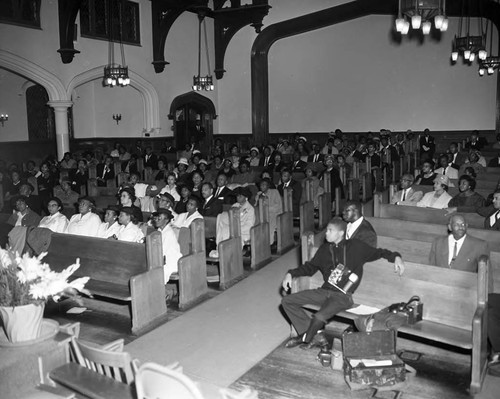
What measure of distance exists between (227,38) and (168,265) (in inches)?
515

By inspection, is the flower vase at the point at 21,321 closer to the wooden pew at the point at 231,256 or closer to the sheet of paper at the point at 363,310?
the sheet of paper at the point at 363,310

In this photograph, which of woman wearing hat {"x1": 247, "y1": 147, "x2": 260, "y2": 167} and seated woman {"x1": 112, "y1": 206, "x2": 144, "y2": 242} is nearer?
seated woman {"x1": 112, "y1": 206, "x2": 144, "y2": 242}

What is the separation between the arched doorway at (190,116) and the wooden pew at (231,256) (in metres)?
10.3

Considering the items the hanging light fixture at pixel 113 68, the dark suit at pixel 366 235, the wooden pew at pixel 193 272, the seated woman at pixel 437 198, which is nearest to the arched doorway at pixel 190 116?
the hanging light fixture at pixel 113 68

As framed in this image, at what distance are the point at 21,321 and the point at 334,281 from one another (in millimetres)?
2691

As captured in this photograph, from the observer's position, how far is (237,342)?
4.98 meters

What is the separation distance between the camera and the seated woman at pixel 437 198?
7.59 meters

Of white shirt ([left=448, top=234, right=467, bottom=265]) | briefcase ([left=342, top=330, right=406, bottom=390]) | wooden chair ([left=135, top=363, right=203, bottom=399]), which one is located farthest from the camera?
white shirt ([left=448, top=234, right=467, bottom=265])

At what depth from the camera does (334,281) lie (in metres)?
4.83

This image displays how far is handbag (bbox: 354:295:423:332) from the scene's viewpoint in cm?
438

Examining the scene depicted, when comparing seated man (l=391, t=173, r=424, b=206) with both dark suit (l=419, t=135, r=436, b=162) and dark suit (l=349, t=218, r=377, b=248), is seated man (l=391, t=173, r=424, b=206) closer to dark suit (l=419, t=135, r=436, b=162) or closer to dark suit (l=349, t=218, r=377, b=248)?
dark suit (l=349, t=218, r=377, b=248)

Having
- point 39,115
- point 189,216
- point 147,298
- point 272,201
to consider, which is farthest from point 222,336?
point 39,115

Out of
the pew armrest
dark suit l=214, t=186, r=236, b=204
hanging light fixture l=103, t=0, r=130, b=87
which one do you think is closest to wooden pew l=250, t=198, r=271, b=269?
dark suit l=214, t=186, r=236, b=204

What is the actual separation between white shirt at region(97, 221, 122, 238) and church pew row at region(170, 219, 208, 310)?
35.7 inches
